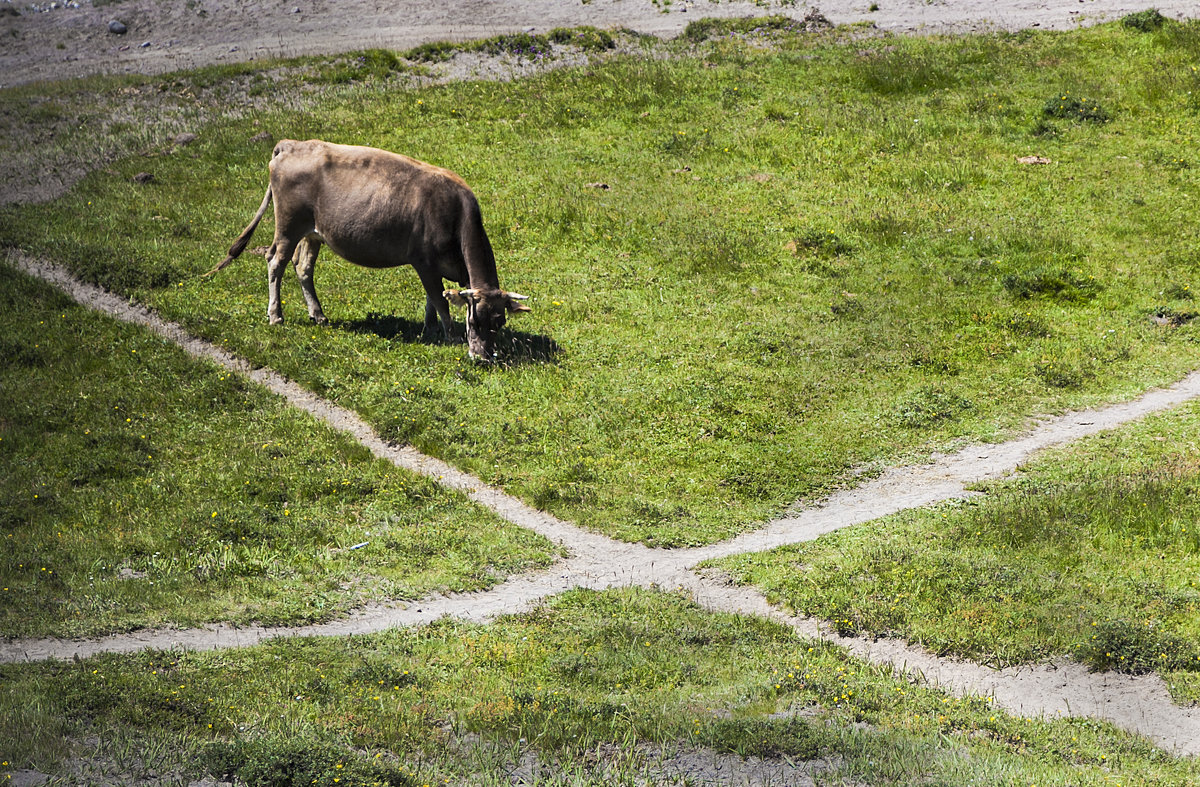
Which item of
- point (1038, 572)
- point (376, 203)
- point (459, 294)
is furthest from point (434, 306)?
point (1038, 572)

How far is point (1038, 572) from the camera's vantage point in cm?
1544

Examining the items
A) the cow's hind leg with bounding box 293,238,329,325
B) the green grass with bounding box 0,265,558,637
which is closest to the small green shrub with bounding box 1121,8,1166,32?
the cow's hind leg with bounding box 293,238,329,325

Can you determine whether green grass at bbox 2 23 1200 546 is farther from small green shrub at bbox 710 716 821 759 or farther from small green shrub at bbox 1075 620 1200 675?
small green shrub at bbox 710 716 821 759

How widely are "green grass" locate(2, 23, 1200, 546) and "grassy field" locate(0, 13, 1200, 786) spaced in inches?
4.7

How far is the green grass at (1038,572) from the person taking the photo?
13.7 meters

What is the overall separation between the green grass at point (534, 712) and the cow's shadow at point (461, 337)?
9.01m

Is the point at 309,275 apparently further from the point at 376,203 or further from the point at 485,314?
the point at 485,314

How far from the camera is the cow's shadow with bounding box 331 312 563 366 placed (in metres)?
A: 22.7

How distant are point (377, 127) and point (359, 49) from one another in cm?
764

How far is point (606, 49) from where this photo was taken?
4047 cm

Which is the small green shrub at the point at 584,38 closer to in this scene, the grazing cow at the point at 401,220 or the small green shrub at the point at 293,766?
the grazing cow at the point at 401,220

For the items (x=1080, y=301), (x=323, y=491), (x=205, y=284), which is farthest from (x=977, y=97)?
(x=323, y=491)

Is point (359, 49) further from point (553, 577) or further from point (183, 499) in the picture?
point (553, 577)

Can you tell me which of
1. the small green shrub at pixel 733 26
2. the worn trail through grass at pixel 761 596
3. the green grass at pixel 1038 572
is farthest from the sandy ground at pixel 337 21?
the green grass at pixel 1038 572
